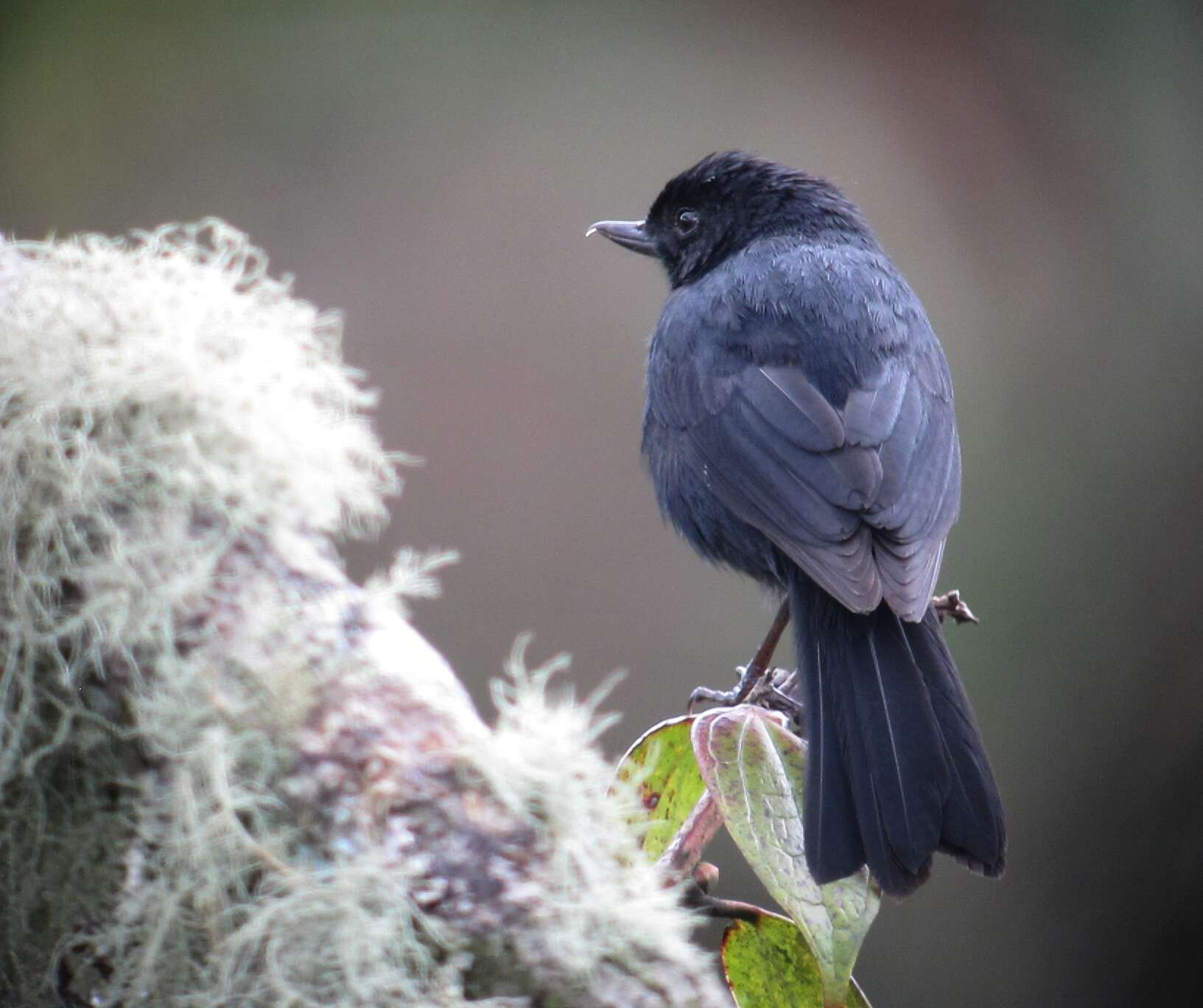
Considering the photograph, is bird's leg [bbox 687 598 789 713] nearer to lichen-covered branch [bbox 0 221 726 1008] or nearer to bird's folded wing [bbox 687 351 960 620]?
bird's folded wing [bbox 687 351 960 620]

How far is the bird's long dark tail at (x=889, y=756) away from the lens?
1905 mm

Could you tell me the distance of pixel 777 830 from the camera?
1.82 m

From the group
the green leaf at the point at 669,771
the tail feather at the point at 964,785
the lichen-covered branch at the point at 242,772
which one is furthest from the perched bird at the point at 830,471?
the lichen-covered branch at the point at 242,772

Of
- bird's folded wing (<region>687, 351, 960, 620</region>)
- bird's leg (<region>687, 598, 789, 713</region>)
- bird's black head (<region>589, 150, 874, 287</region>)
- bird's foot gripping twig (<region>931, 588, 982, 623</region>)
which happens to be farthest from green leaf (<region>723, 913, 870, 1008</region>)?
bird's black head (<region>589, 150, 874, 287</region>)

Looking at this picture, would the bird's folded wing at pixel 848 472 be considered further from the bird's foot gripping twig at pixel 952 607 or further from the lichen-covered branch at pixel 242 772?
the lichen-covered branch at pixel 242 772

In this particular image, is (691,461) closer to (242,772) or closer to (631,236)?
(631,236)

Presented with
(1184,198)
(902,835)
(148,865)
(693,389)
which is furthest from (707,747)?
(1184,198)

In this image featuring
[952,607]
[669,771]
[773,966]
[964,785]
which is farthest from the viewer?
[952,607]

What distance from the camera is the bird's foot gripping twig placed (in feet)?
8.55

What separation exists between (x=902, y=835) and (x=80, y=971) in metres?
1.16

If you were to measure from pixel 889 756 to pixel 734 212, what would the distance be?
6.14 feet

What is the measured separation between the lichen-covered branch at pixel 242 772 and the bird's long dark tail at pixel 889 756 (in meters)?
0.50

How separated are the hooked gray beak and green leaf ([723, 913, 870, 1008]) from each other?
2.43 metres

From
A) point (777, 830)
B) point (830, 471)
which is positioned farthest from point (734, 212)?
point (777, 830)
